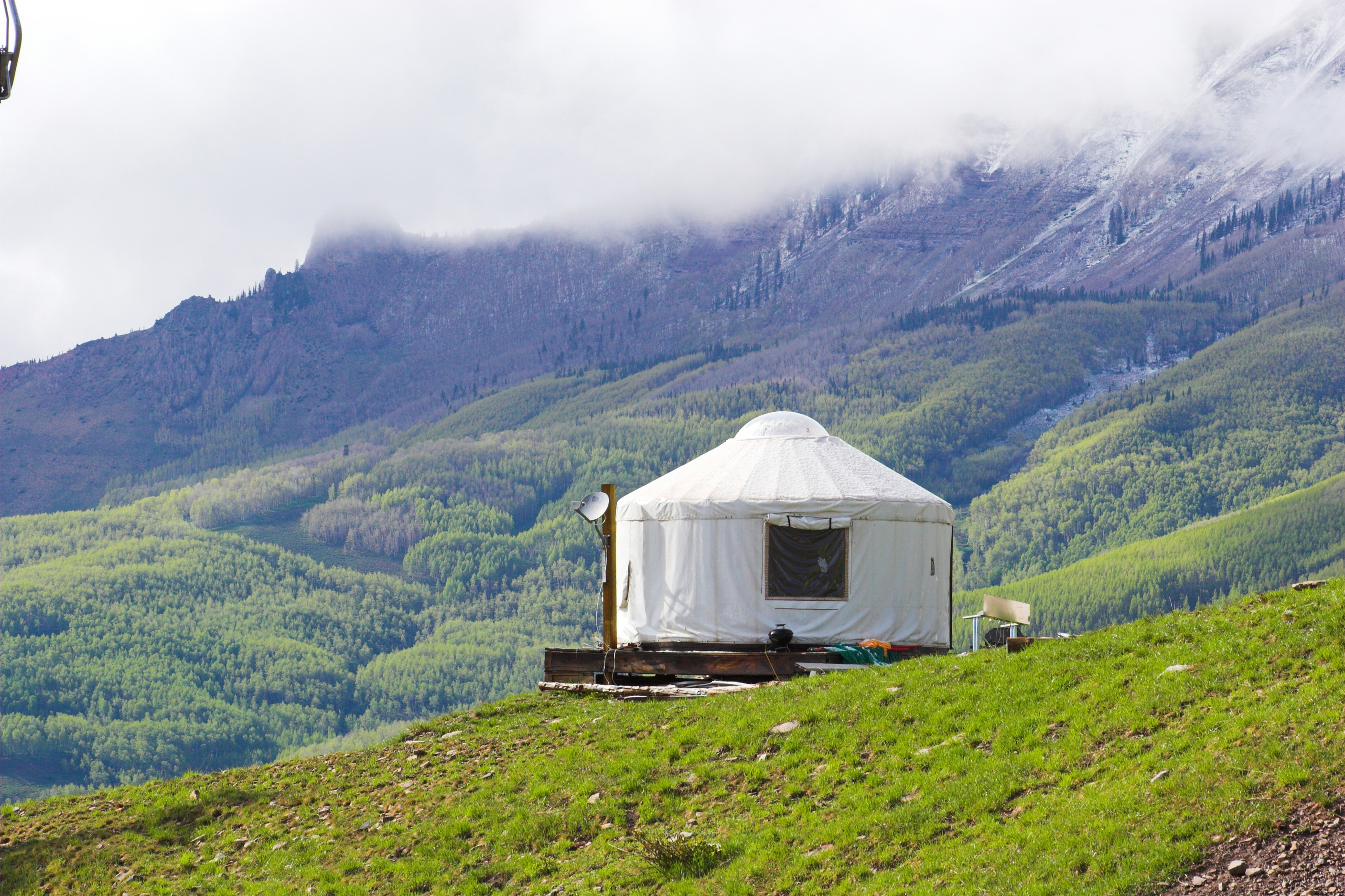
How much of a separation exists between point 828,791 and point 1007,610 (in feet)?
14.9

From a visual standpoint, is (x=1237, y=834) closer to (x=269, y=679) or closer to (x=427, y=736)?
(x=427, y=736)

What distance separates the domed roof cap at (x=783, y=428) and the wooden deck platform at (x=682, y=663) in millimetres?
3196

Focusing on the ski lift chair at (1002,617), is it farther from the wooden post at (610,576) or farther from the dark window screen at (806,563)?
the wooden post at (610,576)

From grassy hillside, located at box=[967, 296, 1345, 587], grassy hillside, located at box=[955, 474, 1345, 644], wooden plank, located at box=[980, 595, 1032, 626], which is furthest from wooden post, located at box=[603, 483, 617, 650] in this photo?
grassy hillside, located at box=[967, 296, 1345, 587]

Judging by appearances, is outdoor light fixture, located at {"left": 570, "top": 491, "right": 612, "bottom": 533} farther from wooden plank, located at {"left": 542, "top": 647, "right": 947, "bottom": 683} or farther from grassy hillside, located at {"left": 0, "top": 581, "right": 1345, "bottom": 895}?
grassy hillside, located at {"left": 0, "top": 581, "right": 1345, "bottom": 895}

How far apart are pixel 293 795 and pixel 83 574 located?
144043 mm

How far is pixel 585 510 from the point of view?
51.9 ft

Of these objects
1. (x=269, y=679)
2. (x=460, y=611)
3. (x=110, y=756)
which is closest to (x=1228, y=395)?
(x=460, y=611)

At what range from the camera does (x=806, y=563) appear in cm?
1605

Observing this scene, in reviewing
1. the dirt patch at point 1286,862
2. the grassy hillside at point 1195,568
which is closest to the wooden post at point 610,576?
the dirt patch at point 1286,862

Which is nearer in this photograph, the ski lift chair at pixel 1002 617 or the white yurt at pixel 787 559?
the ski lift chair at pixel 1002 617

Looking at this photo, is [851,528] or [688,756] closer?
[688,756]

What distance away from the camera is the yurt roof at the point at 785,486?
15.9 metres

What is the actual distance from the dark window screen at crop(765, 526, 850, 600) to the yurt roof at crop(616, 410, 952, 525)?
1.14 ft
